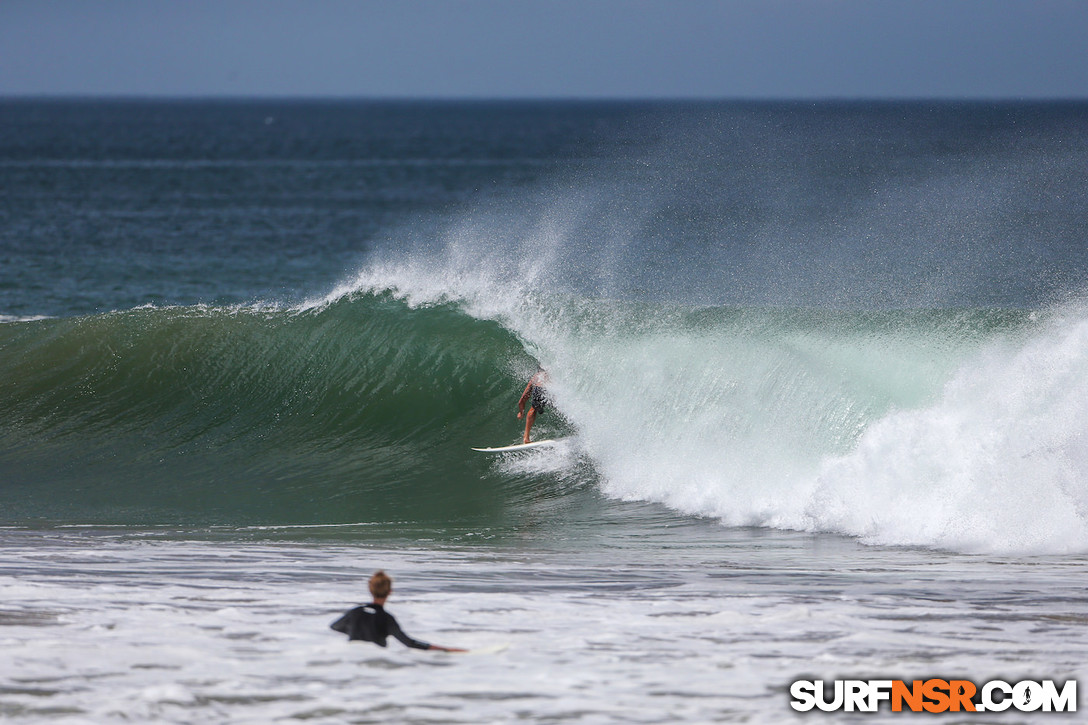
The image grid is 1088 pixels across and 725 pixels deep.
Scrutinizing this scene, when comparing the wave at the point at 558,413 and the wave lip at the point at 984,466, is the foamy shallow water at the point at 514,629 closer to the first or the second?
the wave lip at the point at 984,466

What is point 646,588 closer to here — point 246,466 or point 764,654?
point 764,654

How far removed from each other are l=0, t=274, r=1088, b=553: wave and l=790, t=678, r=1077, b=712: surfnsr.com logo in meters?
3.14

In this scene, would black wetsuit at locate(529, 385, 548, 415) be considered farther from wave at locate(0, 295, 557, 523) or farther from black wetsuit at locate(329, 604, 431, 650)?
black wetsuit at locate(329, 604, 431, 650)

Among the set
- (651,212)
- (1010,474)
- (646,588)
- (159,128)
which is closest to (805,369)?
(1010,474)

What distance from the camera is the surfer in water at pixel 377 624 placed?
5.77 m

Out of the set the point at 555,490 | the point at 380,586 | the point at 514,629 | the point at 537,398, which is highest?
the point at 537,398

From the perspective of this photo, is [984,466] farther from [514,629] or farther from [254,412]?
[254,412]

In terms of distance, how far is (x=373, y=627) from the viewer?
19.4 feet

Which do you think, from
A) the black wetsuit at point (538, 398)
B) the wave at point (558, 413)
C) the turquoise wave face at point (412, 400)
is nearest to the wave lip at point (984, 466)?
the wave at point (558, 413)

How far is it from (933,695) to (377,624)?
2.60m

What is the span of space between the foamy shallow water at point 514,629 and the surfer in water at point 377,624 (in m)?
0.08

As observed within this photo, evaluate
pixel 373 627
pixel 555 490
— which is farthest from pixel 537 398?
pixel 373 627

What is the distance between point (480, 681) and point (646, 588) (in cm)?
201

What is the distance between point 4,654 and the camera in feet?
19.1
